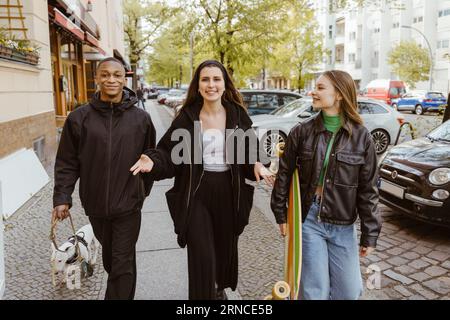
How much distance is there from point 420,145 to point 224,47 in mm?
12138

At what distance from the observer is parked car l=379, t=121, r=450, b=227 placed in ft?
15.6

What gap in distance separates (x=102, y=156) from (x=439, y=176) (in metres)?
3.88

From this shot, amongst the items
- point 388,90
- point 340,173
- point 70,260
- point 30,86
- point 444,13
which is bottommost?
point 70,260

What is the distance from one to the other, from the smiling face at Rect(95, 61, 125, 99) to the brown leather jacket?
1.25 meters

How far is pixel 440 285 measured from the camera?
379 cm

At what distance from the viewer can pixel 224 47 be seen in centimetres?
1684

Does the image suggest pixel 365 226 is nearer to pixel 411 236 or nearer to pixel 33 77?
pixel 411 236

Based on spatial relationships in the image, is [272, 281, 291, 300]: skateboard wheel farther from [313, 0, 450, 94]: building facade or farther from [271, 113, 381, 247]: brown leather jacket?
[313, 0, 450, 94]: building facade

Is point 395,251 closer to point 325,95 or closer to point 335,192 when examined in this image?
point 335,192

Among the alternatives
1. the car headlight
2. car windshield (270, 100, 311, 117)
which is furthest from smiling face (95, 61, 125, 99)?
car windshield (270, 100, 311, 117)

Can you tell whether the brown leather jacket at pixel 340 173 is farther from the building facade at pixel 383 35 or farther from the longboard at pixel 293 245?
the building facade at pixel 383 35

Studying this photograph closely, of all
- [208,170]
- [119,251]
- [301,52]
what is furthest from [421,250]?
[301,52]

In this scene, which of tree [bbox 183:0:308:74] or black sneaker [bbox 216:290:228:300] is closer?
black sneaker [bbox 216:290:228:300]

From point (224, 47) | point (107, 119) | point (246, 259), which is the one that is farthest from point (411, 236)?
point (224, 47)
